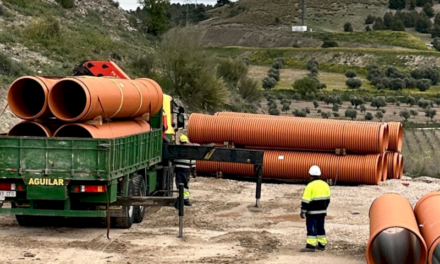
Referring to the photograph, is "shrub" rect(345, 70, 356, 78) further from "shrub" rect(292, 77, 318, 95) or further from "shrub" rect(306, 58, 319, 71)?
"shrub" rect(292, 77, 318, 95)

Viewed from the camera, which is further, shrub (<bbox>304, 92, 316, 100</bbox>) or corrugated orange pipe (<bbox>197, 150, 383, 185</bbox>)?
shrub (<bbox>304, 92, 316, 100</bbox>)

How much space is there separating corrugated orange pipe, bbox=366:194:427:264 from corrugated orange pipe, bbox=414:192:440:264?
0.44 feet

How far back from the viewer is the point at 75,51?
3819 centimetres

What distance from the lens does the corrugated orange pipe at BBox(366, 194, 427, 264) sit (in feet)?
39.8

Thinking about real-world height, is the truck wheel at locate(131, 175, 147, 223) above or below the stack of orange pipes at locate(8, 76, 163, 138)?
below

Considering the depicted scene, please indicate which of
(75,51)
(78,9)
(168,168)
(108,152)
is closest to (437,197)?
(108,152)

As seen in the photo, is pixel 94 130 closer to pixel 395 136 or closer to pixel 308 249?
pixel 308 249

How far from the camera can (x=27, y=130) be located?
15.7 metres

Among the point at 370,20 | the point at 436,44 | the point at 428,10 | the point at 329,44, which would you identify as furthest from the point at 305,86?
the point at 428,10

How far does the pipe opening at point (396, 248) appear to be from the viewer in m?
13.2

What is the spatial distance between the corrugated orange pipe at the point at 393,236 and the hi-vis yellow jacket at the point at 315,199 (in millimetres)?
838

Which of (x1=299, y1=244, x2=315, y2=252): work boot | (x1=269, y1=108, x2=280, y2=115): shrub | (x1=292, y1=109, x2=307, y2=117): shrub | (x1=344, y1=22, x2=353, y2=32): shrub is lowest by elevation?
(x1=292, y1=109, x2=307, y2=117): shrub

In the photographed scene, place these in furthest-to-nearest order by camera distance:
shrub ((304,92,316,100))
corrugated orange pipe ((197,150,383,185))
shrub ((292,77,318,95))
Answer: shrub ((292,77,318,95))
shrub ((304,92,316,100))
corrugated orange pipe ((197,150,383,185))

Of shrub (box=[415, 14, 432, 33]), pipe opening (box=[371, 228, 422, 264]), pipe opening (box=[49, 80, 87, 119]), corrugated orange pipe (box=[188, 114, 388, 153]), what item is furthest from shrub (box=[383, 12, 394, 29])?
pipe opening (box=[371, 228, 422, 264])
